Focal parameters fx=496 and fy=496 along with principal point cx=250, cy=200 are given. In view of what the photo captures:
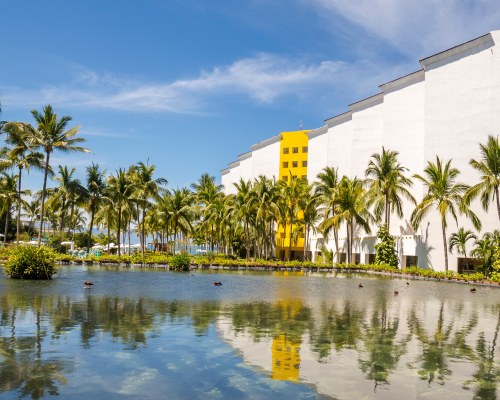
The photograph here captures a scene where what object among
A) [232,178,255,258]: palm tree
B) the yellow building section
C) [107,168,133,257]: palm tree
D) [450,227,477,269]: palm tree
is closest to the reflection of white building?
[450,227,477,269]: palm tree

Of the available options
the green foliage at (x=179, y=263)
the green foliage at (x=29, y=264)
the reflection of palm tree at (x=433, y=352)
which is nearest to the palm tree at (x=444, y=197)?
the green foliage at (x=179, y=263)

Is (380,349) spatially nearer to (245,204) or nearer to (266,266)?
(266,266)

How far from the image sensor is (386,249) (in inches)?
2104

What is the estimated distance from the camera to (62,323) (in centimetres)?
1429

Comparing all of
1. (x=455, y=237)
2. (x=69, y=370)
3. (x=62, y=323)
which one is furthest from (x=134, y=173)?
(x=69, y=370)

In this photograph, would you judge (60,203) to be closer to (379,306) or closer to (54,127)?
(54,127)

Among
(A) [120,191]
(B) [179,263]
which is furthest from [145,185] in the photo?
(B) [179,263]

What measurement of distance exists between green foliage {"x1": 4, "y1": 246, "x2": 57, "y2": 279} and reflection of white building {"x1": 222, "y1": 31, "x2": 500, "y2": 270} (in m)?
35.9

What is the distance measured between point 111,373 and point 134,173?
2114 inches

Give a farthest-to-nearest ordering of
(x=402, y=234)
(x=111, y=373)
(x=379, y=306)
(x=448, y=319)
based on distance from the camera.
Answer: (x=402, y=234) → (x=379, y=306) → (x=448, y=319) → (x=111, y=373)

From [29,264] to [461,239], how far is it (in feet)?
119

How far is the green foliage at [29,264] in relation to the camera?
Answer: 2955cm

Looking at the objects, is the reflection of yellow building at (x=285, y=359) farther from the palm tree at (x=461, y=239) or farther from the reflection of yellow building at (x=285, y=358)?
the palm tree at (x=461, y=239)

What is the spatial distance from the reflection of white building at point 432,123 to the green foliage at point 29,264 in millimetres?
35926
